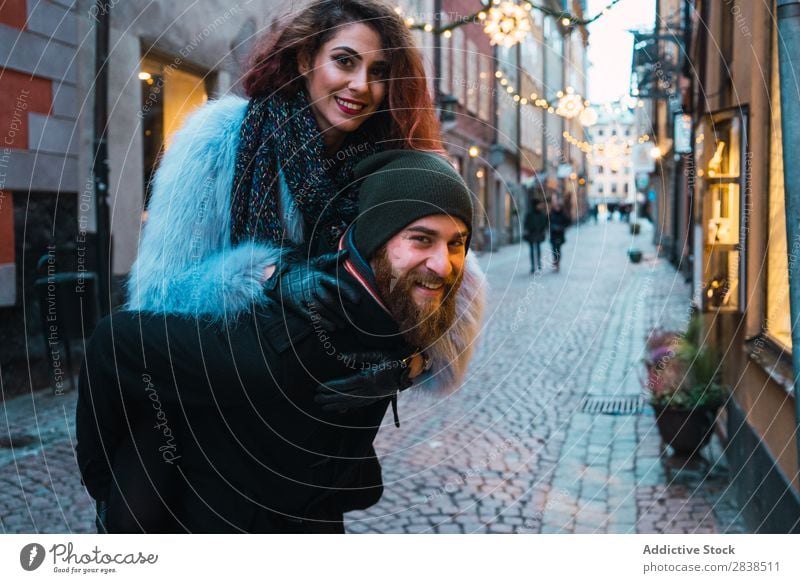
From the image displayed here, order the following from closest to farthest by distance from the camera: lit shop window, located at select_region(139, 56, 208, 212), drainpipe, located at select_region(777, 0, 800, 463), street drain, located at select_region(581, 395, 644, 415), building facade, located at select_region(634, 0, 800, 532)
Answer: drainpipe, located at select_region(777, 0, 800, 463) < building facade, located at select_region(634, 0, 800, 532) < street drain, located at select_region(581, 395, 644, 415) < lit shop window, located at select_region(139, 56, 208, 212)

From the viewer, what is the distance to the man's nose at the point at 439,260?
1.27 meters

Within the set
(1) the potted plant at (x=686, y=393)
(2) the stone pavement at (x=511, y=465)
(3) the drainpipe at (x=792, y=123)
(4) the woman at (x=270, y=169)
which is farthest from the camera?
(1) the potted plant at (x=686, y=393)

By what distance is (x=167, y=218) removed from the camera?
55.5 inches

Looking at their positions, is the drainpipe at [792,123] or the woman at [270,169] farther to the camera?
the drainpipe at [792,123]

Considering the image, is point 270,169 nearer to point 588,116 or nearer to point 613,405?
point 588,116

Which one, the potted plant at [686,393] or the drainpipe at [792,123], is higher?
the drainpipe at [792,123]

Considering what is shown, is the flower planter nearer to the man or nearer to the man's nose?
the man

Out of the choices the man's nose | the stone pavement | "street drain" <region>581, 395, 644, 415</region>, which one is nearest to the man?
the man's nose

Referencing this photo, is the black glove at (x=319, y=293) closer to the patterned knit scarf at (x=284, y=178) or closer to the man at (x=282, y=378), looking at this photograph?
the man at (x=282, y=378)

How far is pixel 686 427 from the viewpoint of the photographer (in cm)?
387

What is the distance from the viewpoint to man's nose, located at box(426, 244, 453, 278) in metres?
1.27

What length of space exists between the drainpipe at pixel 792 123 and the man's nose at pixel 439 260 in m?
0.80

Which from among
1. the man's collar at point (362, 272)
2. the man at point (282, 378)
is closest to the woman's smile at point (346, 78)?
the man at point (282, 378)

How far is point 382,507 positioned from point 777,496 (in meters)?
1.46
